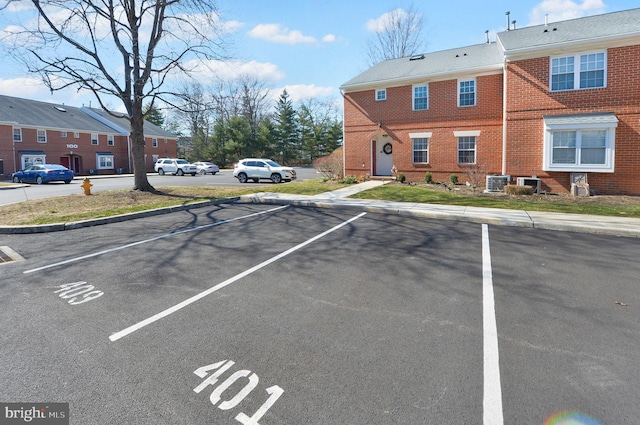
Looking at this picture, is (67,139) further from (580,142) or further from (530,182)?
(580,142)

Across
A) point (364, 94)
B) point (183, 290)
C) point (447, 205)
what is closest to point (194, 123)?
point (364, 94)

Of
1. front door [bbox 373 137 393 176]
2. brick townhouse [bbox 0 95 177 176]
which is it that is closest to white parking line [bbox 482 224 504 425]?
front door [bbox 373 137 393 176]

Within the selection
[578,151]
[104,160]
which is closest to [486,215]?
[578,151]

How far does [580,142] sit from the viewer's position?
1490cm

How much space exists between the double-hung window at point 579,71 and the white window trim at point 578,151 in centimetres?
181

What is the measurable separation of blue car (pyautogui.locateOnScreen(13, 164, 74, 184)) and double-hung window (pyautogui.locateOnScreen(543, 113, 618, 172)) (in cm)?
3185

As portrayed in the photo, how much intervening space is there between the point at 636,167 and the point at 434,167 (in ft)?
27.6

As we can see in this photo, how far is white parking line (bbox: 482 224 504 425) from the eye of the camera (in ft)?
8.34

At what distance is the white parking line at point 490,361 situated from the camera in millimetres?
2541

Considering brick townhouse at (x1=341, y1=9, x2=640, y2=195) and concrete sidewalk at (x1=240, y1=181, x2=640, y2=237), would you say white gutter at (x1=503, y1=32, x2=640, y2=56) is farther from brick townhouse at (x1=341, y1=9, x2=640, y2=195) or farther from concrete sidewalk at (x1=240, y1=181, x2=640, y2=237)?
concrete sidewalk at (x1=240, y1=181, x2=640, y2=237)

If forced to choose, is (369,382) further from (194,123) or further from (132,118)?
(194,123)

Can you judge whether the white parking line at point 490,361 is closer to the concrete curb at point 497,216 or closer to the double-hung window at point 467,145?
the concrete curb at point 497,216

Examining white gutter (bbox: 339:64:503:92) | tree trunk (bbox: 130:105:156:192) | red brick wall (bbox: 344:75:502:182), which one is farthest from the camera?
red brick wall (bbox: 344:75:502:182)

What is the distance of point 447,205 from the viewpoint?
12047 mm
